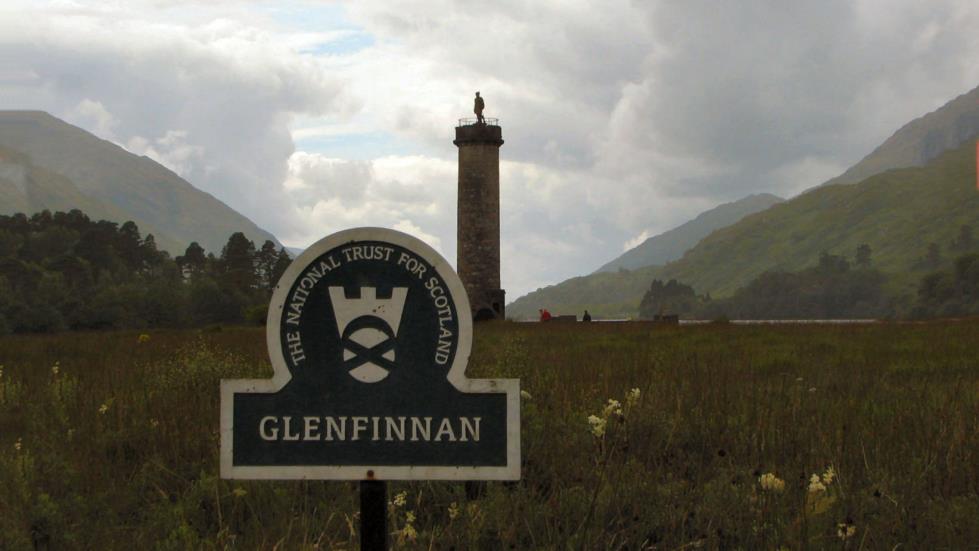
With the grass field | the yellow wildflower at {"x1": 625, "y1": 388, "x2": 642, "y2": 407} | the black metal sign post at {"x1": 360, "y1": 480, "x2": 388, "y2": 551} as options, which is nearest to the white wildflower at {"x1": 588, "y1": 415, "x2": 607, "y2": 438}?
the grass field

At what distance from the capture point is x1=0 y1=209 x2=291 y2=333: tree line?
58.6 meters

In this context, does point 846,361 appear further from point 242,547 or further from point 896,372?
point 242,547

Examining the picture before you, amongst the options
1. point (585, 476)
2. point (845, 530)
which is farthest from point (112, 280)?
point (845, 530)

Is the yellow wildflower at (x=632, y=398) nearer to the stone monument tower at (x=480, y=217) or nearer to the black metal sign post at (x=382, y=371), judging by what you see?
the black metal sign post at (x=382, y=371)

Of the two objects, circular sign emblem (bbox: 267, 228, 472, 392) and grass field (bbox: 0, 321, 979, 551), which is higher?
circular sign emblem (bbox: 267, 228, 472, 392)

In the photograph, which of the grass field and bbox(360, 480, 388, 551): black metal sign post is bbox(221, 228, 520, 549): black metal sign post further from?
the grass field

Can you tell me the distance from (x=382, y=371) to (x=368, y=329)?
0.13m

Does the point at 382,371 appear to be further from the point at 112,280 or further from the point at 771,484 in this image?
the point at 112,280

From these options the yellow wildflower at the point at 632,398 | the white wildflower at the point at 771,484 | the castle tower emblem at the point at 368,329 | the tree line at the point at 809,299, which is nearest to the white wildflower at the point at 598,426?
the yellow wildflower at the point at 632,398

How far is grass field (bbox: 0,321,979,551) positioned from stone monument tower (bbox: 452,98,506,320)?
3674 centimetres

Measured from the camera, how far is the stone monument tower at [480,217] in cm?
4666

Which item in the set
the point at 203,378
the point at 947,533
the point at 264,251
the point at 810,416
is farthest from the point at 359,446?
the point at 264,251

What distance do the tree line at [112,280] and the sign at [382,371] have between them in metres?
46.9

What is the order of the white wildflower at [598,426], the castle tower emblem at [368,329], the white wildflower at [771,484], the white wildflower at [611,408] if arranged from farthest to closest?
the white wildflower at [611,408]
the white wildflower at [598,426]
the white wildflower at [771,484]
the castle tower emblem at [368,329]
